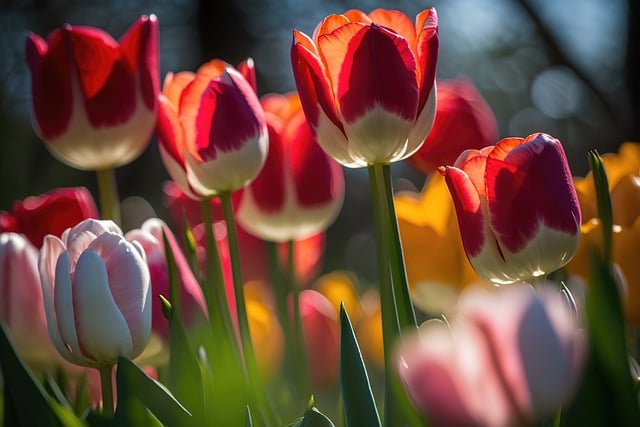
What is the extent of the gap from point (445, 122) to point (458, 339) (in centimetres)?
55

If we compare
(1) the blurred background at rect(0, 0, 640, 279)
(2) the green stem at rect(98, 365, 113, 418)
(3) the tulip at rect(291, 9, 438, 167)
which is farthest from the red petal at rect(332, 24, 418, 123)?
(1) the blurred background at rect(0, 0, 640, 279)

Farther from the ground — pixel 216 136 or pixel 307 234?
pixel 216 136

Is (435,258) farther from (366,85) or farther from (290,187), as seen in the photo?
(366,85)

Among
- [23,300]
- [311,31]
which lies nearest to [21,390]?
[23,300]

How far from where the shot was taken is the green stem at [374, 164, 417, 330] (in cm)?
51

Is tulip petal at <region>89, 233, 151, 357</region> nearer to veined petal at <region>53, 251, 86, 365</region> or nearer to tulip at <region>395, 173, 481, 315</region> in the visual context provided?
veined petal at <region>53, 251, 86, 365</region>

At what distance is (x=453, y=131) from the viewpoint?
0.78m

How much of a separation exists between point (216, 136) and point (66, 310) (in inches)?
6.6

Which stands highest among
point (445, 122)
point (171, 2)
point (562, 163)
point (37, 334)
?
point (562, 163)

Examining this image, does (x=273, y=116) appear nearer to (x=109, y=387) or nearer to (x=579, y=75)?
(x=109, y=387)

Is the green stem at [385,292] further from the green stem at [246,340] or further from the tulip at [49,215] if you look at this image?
the tulip at [49,215]

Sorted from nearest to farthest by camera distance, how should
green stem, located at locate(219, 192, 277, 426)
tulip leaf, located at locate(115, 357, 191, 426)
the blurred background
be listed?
1. tulip leaf, located at locate(115, 357, 191, 426)
2. green stem, located at locate(219, 192, 277, 426)
3. the blurred background

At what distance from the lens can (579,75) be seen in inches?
133

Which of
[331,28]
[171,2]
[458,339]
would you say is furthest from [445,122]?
[171,2]
